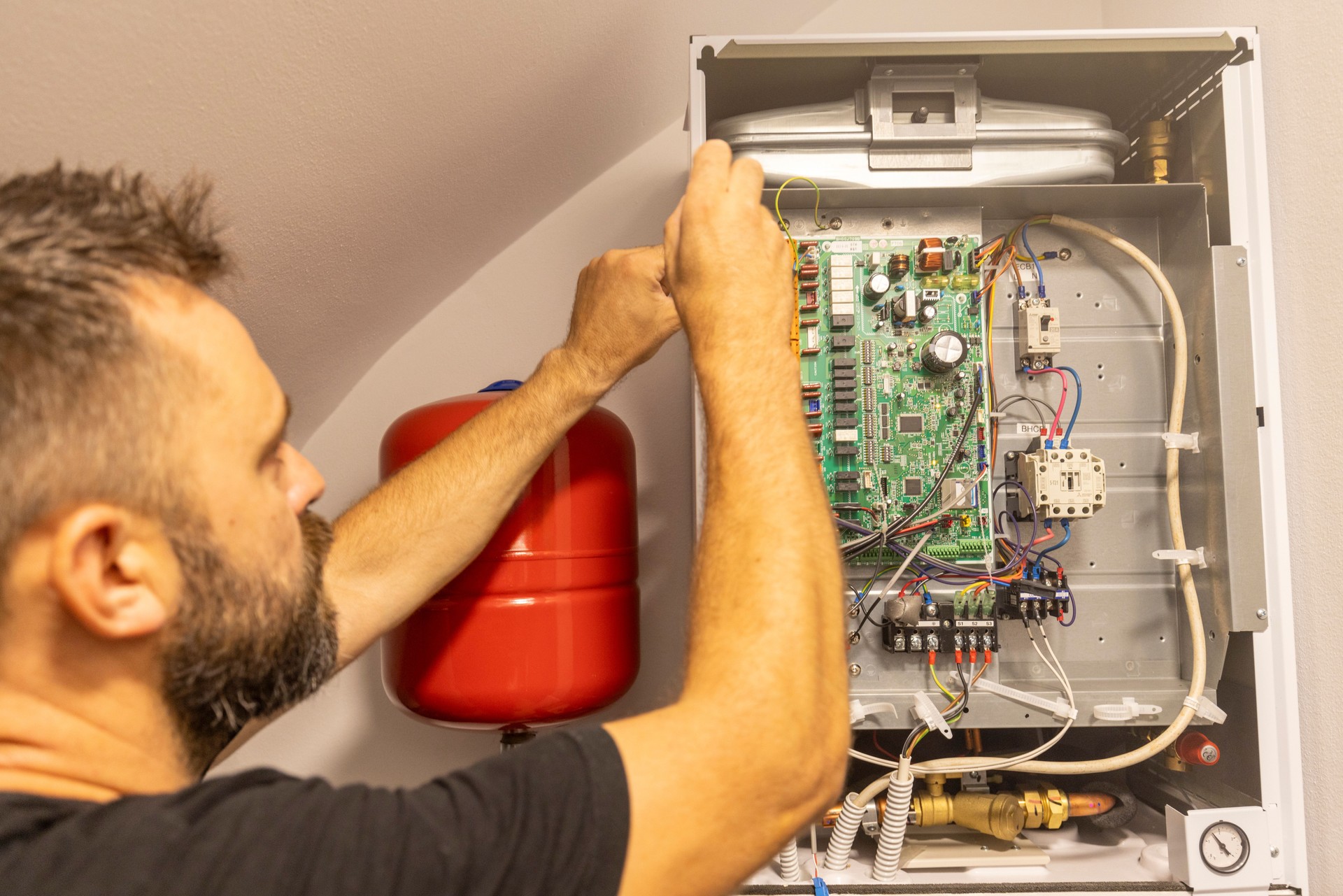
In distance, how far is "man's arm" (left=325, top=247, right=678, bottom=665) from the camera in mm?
986

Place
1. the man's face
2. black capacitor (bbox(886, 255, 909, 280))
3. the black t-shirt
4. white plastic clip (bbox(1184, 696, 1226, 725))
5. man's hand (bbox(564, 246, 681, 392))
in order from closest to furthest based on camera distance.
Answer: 1. the black t-shirt
2. the man's face
3. man's hand (bbox(564, 246, 681, 392))
4. white plastic clip (bbox(1184, 696, 1226, 725))
5. black capacitor (bbox(886, 255, 909, 280))

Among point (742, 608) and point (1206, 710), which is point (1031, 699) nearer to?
point (1206, 710)

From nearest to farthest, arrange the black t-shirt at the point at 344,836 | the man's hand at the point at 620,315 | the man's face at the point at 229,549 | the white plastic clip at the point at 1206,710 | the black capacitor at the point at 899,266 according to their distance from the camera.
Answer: the black t-shirt at the point at 344,836, the man's face at the point at 229,549, the man's hand at the point at 620,315, the white plastic clip at the point at 1206,710, the black capacitor at the point at 899,266

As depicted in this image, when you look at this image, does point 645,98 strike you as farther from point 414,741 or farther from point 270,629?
point 414,741

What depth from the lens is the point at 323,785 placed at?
0.55 meters

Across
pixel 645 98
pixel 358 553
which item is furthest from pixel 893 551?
pixel 645 98

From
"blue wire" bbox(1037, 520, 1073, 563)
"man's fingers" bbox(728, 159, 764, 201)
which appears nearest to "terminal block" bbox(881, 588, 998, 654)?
"blue wire" bbox(1037, 520, 1073, 563)

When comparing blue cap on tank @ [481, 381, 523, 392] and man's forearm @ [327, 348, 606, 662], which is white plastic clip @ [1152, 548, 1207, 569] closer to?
man's forearm @ [327, 348, 606, 662]

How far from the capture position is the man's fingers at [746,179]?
31.0 inches

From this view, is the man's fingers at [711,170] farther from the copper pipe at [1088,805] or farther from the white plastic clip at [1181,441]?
the copper pipe at [1088,805]

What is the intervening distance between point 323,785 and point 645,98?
1.40 m

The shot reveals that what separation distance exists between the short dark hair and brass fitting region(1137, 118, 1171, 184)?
1.40m

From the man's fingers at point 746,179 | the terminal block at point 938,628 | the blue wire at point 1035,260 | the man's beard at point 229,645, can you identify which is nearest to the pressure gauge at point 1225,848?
the terminal block at point 938,628

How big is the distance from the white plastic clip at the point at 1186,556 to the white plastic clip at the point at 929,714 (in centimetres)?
39
